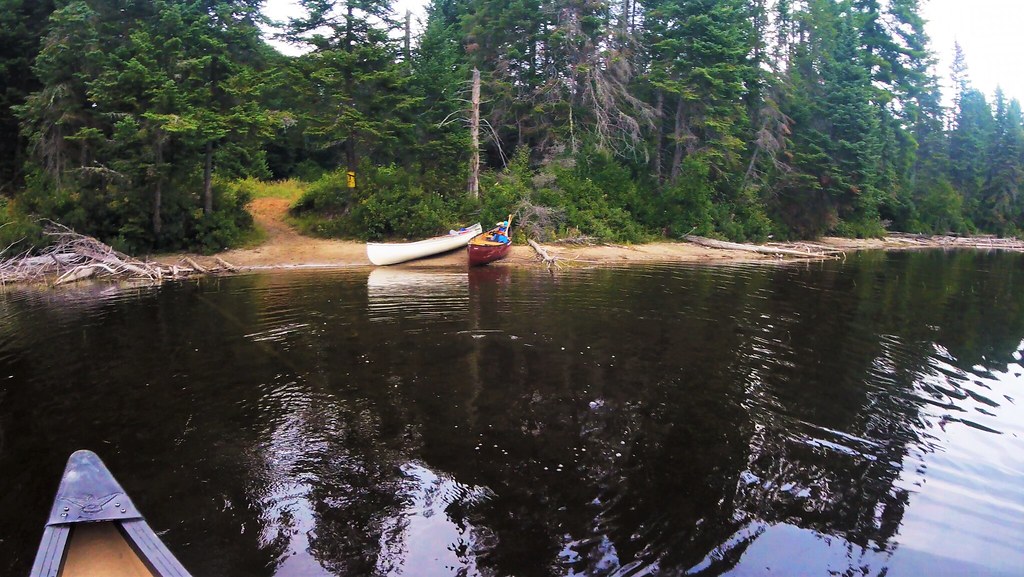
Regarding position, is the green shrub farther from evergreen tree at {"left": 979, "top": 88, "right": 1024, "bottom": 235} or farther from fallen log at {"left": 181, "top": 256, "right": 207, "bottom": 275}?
evergreen tree at {"left": 979, "top": 88, "right": 1024, "bottom": 235}

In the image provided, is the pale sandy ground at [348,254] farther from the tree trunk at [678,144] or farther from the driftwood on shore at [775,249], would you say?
the tree trunk at [678,144]

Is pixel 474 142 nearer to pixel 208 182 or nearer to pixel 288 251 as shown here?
pixel 288 251

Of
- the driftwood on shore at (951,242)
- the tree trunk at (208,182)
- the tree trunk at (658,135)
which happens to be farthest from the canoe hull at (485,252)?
the driftwood on shore at (951,242)

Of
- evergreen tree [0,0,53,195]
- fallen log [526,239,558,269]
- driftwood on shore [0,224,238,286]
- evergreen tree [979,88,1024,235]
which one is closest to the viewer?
driftwood on shore [0,224,238,286]

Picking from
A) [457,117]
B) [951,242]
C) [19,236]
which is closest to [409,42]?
[457,117]

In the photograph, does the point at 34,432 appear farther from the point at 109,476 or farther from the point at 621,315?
the point at 621,315

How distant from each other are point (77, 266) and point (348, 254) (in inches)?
360

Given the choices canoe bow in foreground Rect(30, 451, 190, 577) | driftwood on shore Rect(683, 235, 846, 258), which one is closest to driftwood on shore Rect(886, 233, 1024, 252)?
driftwood on shore Rect(683, 235, 846, 258)

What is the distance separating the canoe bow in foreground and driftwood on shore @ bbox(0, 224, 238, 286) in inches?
706

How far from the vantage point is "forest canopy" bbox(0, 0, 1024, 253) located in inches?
887

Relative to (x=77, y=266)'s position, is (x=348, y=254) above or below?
above

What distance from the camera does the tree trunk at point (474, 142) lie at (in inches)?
1138

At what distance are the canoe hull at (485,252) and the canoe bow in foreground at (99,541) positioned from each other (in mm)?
18163

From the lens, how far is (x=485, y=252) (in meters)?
22.5
